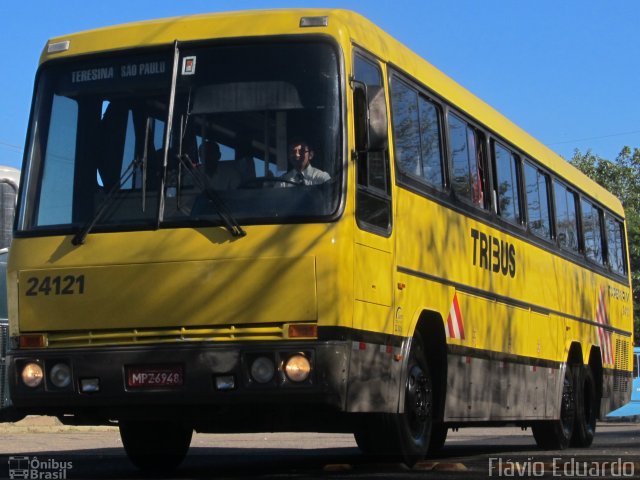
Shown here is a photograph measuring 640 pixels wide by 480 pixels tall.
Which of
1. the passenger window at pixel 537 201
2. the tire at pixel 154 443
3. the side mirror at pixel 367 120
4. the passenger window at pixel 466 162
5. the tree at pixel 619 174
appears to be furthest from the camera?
the tree at pixel 619 174

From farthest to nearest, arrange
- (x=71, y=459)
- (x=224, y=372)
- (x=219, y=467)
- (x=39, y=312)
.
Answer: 1. (x=71, y=459)
2. (x=219, y=467)
3. (x=39, y=312)
4. (x=224, y=372)

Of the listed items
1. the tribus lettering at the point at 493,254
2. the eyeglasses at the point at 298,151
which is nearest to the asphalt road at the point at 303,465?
the tribus lettering at the point at 493,254

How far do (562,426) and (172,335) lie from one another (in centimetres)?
852

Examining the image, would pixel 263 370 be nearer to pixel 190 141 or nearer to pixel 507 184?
pixel 190 141

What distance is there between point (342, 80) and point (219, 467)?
4.52 meters

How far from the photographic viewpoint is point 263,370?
9773mm

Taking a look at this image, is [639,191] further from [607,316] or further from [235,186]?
[235,186]

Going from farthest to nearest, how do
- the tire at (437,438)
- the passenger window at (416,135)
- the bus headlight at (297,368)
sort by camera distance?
the tire at (437,438) < the passenger window at (416,135) < the bus headlight at (297,368)

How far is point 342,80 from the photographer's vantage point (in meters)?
10.2

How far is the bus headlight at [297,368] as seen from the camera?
9.70 m

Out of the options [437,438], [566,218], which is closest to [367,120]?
[437,438]

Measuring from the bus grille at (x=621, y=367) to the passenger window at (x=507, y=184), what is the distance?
6002mm

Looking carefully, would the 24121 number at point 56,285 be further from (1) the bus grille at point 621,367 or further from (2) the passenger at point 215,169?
(1) the bus grille at point 621,367

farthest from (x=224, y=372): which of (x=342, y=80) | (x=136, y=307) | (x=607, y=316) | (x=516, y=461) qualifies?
(x=607, y=316)
